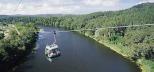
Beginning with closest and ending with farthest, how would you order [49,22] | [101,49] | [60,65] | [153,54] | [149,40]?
[60,65]
[153,54]
[149,40]
[101,49]
[49,22]

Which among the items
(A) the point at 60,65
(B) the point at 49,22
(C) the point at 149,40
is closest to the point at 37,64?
(A) the point at 60,65

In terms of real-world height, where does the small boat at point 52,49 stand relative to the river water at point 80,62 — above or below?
above

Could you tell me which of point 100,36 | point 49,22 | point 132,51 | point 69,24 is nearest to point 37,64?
point 132,51

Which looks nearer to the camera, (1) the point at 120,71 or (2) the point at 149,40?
(1) the point at 120,71

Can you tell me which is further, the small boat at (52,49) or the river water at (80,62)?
the river water at (80,62)

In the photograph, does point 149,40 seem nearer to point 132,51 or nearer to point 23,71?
point 132,51

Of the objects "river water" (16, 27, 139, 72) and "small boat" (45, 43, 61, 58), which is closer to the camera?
"small boat" (45, 43, 61, 58)

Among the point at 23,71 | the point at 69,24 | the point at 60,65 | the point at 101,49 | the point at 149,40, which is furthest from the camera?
the point at 69,24

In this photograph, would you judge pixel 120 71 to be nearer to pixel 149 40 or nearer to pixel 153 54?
pixel 153 54

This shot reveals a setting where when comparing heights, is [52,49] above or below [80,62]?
above

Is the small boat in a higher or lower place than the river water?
higher

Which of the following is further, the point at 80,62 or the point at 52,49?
the point at 80,62
